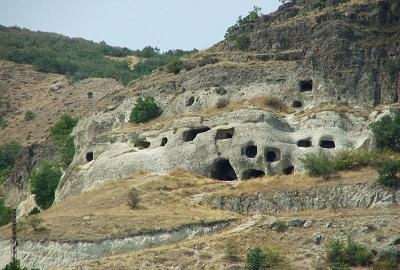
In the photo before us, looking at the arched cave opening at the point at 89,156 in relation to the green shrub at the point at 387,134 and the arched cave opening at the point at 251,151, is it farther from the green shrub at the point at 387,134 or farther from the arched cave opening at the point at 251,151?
the green shrub at the point at 387,134

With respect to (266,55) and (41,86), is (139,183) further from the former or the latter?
(41,86)

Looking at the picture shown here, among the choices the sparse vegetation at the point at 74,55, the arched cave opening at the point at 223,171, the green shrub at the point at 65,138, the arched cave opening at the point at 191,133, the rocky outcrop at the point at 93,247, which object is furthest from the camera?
the sparse vegetation at the point at 74,55

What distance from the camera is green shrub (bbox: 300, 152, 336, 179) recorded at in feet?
183

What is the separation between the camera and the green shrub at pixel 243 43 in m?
72.6

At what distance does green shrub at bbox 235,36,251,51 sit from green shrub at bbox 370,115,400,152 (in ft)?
54.2

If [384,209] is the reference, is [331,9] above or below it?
above

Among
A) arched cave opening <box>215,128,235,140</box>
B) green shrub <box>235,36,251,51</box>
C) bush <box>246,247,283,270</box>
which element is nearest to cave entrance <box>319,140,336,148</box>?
arched cave opening <box>215,128,235,140</box>

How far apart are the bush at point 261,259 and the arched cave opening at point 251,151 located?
12.8m

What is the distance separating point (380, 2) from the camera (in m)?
68.1

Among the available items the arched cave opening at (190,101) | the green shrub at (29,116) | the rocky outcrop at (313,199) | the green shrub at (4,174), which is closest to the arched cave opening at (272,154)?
the rocky outcrop at (313,199)

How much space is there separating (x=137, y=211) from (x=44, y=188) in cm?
1616

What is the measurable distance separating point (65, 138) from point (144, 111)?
1107cm

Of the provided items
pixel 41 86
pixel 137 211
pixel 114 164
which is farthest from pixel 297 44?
pixel 41 86

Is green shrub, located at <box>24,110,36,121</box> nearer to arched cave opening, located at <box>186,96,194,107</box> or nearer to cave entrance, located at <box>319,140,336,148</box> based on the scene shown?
arched cave opening, located at <box>186,96,194,107</box>
